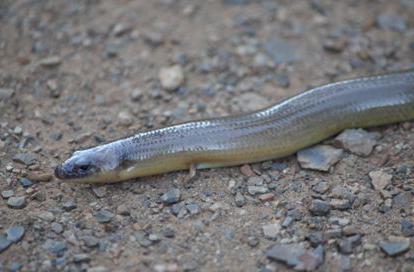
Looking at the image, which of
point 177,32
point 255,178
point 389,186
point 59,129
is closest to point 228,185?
point 255,178

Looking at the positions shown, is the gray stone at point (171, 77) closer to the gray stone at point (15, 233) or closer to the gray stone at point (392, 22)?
the gray stone at point (15, 233)

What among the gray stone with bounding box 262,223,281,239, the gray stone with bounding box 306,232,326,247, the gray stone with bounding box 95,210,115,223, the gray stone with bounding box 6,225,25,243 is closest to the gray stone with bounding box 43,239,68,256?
the gray stone with bounding box 6,225,25,243

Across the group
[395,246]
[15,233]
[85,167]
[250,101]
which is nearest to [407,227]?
[395,246]

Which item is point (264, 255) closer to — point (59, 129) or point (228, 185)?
point (228, 185)

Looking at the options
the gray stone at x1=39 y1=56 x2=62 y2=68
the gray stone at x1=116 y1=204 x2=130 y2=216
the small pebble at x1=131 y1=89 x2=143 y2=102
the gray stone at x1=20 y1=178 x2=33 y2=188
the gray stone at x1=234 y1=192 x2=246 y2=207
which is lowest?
the gray stone at x1=234 y1=192 x2=246 y2=207

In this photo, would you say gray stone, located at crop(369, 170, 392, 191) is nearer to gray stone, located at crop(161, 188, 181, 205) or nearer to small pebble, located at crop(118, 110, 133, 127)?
gray stone, located at crop(161, 188, 181, 205)
